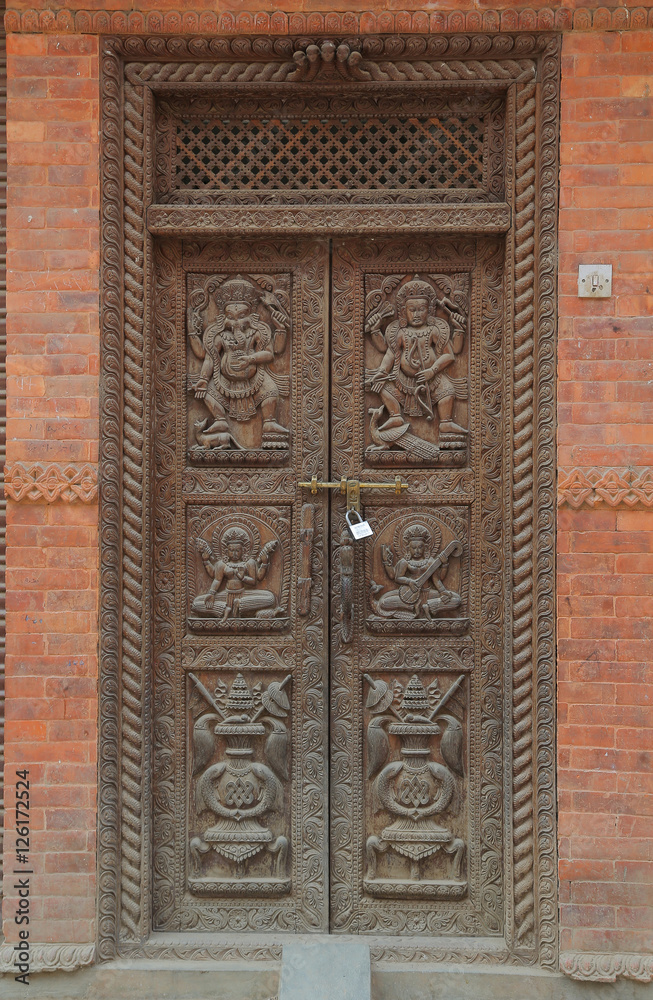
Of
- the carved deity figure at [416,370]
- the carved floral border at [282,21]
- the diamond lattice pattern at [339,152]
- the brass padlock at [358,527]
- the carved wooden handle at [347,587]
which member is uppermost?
the carved floral border at [282,21]

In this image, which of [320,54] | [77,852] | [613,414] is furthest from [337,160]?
[77,852]

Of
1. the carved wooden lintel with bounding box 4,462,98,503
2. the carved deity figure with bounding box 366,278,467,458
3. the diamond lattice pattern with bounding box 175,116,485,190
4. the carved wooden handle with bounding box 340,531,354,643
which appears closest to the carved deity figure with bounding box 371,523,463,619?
the carved wooden handle with bounding box 340,531,354,643

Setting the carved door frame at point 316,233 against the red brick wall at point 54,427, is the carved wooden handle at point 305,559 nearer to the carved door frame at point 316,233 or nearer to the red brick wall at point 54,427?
the carved door frame at point 316,233

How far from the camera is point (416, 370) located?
138 inches

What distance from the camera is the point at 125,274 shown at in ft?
11.2

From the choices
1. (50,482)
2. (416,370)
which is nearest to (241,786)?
(50,482)

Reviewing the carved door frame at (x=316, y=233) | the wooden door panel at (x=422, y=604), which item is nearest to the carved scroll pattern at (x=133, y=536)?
the carved door frame at (x=316, y=233)

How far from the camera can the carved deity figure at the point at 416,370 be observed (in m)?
3.51

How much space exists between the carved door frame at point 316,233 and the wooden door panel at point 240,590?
12cm

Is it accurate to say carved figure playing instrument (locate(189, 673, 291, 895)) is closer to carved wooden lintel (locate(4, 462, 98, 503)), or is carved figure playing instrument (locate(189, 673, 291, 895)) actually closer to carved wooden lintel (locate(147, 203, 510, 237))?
carved wooden lintel (locate(4, 462, 98, 503))

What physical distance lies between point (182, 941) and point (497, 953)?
1.35 metres

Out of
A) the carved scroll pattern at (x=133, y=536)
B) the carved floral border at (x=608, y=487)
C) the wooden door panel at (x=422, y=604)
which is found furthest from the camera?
the wooden door panel at (x=422, y=604)

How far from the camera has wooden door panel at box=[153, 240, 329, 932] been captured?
3514mm

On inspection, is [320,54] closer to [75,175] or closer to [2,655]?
[75,175]
